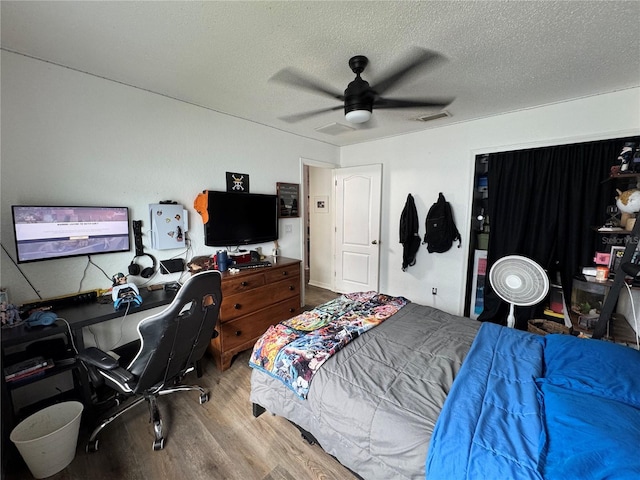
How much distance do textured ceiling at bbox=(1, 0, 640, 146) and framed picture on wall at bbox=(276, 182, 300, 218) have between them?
4.10ft

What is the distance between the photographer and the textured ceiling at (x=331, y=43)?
1386 millimetres

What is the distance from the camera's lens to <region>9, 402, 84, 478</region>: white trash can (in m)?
1.38

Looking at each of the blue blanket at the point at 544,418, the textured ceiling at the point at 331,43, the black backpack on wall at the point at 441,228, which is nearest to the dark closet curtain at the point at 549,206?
the black backpack on wall at the point at 441,228

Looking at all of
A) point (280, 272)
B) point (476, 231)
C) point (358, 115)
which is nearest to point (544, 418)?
point (358, 115)

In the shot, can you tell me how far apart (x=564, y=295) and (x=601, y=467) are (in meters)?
2.43

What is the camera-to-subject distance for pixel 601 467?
2.60 feet

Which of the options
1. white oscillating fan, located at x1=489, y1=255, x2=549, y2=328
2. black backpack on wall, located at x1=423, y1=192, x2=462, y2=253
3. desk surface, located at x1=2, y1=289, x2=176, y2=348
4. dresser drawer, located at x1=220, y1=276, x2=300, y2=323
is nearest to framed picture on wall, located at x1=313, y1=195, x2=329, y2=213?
black backpack on wall, located at x1=423, y1=192, x2=462, y2=253

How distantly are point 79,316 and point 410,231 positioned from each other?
3.42 meters

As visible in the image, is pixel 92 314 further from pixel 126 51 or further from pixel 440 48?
pixel 440 48

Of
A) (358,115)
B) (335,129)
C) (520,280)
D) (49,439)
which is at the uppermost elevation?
(335,129)

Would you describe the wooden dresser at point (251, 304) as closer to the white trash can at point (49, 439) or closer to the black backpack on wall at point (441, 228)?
the white trash can at point (49, 439)

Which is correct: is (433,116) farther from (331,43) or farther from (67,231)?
(67,231)

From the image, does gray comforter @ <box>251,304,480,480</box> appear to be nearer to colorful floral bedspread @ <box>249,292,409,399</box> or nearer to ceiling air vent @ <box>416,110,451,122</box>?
colorful floral bedspread @ <box>249,292,409,399</box>

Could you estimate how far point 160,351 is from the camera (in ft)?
5.08
